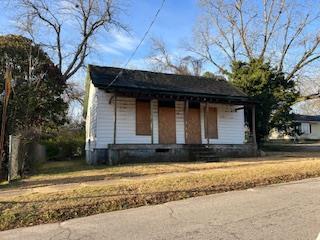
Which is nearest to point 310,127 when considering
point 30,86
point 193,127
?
point 193,127

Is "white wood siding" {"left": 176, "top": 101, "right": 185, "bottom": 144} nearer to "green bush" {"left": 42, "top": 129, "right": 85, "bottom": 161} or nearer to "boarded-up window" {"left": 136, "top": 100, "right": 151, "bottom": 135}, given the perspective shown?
"boarded-up window" {"left": 136, "top": 100, "right": 151, "bottom": 135}

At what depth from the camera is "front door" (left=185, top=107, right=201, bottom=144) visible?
1891cm

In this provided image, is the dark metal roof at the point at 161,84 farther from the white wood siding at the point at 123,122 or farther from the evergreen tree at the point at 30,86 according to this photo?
the evergreen tree at the point at 30,86

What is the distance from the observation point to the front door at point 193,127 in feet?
62.0

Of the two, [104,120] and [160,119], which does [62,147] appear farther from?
[160,119]

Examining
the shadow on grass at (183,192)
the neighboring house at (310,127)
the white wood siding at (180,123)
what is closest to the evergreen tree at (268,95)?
the white wood siding at (180,123)

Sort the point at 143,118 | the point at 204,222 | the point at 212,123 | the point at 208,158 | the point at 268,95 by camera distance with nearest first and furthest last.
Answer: the point at 204,222 → the point at 208,158 → the point at 143,118 → the point at 212,123 → the point at 268,95

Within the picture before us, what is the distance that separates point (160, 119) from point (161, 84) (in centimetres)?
209

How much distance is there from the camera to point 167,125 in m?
18.5

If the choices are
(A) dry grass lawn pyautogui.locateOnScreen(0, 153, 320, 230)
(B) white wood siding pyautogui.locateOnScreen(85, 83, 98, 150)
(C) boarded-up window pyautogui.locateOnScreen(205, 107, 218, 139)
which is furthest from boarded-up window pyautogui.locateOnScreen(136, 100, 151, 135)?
(A) dry grass lawn pyautogui.locateOnScreen(0, 153, 320, 230)

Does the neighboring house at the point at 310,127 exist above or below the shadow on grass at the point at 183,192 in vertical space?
above

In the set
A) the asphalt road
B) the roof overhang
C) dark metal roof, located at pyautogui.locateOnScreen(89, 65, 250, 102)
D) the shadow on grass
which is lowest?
the asphalt road

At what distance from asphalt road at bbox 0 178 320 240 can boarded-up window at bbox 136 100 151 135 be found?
10.1 meters

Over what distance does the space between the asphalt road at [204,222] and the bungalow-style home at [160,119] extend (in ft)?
29.6
